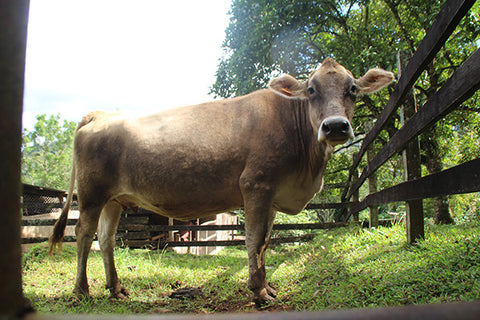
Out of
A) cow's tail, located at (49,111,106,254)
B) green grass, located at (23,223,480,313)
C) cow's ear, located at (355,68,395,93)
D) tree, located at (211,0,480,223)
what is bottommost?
green grass, located at (23,223,480,313)

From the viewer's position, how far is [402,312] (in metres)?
0.41

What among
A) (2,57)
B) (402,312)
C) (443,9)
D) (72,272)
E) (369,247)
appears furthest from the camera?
(72,272)

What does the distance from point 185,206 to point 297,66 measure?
7307mm

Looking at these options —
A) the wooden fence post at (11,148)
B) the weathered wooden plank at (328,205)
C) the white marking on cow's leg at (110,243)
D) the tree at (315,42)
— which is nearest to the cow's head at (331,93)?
the wooden fence post at (11,148)

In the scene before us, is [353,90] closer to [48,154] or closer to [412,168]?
[412,168]

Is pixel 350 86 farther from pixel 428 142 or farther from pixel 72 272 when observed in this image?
pixel 428 142

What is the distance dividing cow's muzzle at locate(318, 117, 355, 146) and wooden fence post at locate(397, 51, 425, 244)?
1.03m

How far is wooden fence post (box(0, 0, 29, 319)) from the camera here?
1.71 feet

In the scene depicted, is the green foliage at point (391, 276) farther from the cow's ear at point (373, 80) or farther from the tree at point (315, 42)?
the tree at point (315, 42)

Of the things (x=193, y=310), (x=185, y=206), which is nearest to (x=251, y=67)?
(x=185, y=206)

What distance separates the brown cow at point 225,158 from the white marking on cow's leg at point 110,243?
0.05 feet

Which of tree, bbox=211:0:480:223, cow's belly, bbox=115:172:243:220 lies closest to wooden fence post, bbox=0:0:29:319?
cow's belly, bbox=115:172:243:220

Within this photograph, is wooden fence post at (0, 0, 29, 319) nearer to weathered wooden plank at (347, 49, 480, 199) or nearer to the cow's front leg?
weathered wooden plank at (347, 49, 480, 199)

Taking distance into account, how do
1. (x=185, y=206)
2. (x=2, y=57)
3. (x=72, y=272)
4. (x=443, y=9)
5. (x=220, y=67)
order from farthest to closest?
(x=220, y=67) → (x=72, y=272) → (x=185, y=206) → (x=443, y=9) → (x=2, y=57)
